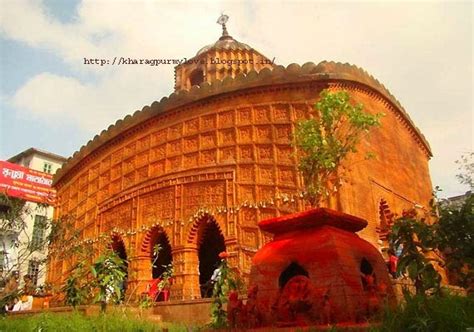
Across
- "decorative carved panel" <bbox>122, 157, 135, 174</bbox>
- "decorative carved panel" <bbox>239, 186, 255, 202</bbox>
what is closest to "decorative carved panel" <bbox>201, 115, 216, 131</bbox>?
"decorative carved panel" <bbox>239, 186, 255, 202</bbox>

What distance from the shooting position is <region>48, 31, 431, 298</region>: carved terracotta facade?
1330cm

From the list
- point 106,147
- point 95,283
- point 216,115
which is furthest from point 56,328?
point 106,147

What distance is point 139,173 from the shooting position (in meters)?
16.6

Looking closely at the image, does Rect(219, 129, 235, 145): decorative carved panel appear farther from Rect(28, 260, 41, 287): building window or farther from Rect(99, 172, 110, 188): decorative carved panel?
Rect(28, 260, 41, 287): building window

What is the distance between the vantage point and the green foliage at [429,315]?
3.85 m

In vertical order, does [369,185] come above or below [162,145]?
below

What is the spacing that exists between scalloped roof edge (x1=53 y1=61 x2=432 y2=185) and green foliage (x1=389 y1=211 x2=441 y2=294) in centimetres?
837

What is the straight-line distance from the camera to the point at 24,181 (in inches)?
1072

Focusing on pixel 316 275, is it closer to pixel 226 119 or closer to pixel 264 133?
pixel 264 133

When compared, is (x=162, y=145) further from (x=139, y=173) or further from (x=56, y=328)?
(x=56, y=328)

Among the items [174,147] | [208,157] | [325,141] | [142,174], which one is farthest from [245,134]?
[142,174]

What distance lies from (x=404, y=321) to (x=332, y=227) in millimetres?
1723

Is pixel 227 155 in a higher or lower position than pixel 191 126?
lower

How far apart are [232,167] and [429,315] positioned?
→ 1053cm
